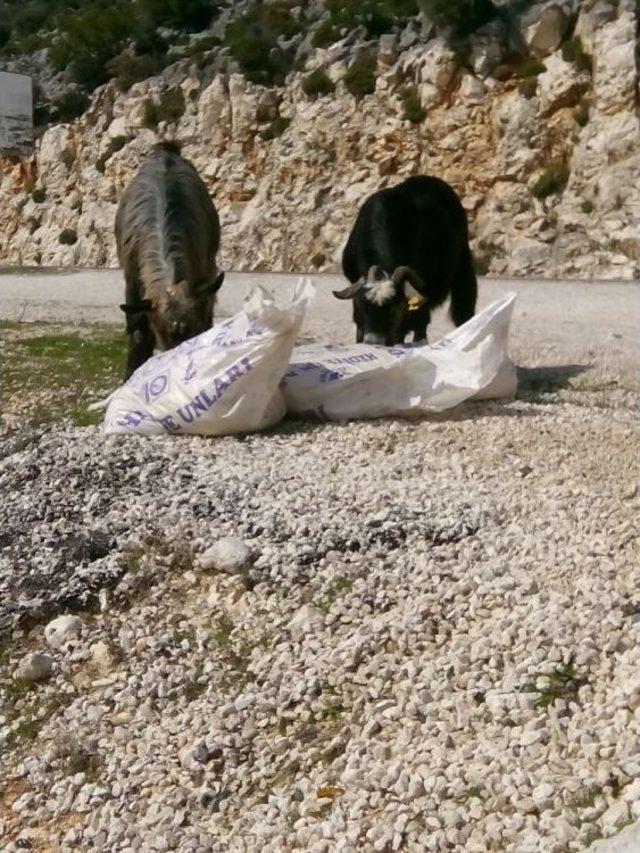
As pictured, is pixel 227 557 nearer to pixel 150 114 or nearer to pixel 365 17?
pixel 365 17

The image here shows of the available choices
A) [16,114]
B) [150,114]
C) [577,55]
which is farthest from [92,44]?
[577,55]

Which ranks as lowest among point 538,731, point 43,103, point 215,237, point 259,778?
point 259,778

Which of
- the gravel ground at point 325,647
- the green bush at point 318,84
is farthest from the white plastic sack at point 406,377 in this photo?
the green bush at point 318,84

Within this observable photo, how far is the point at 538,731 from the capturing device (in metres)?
3.39

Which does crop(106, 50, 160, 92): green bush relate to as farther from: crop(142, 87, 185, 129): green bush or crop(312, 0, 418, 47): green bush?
crop(312, 0, 418, 47): green bush

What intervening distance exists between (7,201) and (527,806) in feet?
107

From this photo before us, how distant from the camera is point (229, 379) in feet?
19.9

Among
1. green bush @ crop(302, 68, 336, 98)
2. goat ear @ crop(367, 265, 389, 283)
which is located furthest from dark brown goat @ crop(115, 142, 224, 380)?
green bush @ crop(302, 68, 336, 98)

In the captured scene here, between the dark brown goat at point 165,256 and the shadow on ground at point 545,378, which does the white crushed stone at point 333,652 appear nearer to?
the shadow on ground at point 545,378

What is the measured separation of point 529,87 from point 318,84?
20.0ft

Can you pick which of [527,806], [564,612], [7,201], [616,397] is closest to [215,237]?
[616,397]

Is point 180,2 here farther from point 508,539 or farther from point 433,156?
point 508,539

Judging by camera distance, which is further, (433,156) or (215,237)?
(433,156)

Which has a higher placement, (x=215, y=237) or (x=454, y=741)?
(x=215, y=237)
